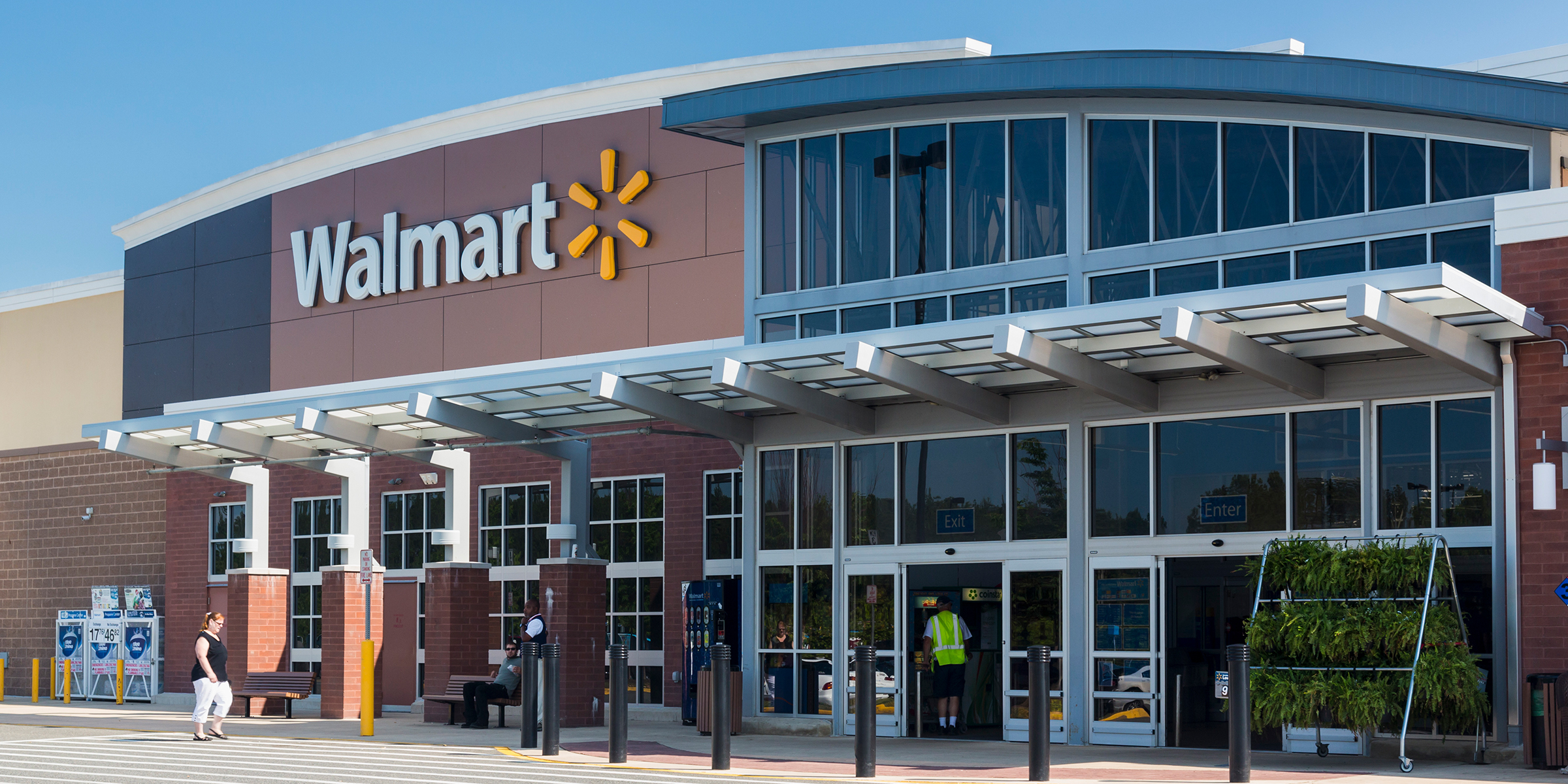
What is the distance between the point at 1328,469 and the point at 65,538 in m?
24.7

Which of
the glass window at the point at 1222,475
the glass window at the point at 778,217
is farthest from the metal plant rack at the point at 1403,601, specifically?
the glass window at the point at 778,217

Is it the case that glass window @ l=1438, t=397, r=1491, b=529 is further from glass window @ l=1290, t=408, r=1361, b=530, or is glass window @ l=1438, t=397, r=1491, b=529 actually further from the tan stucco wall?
the tan stucco wall

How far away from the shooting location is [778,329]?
2036 centimetres

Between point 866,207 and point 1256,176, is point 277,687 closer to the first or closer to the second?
point 866,207

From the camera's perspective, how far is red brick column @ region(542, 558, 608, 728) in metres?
20.9

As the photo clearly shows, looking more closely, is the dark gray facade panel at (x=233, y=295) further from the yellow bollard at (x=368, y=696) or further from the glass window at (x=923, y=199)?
the glass window at (x=923, y=199)

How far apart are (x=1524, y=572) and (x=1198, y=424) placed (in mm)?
3578

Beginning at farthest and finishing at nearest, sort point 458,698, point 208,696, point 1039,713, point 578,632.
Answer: point 458,698
point 578,632
point 208,696
point 1039,713

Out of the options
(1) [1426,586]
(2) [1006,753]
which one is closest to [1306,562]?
(1) [1426,586]

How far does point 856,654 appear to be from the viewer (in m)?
13.7

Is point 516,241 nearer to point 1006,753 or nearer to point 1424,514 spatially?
point 1006,753

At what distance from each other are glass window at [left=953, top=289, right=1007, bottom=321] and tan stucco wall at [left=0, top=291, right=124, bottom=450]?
19.1 meters

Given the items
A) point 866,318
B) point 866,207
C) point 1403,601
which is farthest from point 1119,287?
point 1403,601

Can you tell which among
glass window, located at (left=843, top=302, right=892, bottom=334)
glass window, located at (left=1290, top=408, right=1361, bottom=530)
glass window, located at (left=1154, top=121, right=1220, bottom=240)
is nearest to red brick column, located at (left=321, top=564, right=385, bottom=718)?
glass window, located at (left=843, top=302, right=892, bottom=334)
